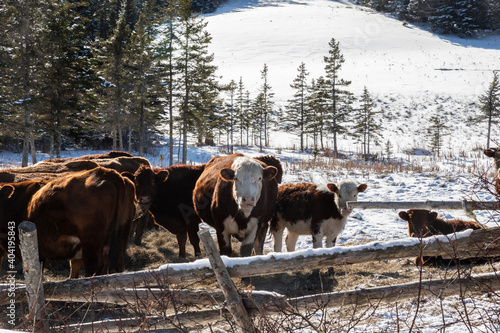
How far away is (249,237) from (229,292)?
336 cm

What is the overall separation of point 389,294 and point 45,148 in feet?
122

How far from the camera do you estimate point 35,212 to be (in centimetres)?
554

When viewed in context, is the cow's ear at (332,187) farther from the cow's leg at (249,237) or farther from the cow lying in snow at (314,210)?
the cow's leg at (249,237)

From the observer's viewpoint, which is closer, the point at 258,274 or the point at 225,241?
the point at 258,274

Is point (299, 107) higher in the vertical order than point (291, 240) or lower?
higher

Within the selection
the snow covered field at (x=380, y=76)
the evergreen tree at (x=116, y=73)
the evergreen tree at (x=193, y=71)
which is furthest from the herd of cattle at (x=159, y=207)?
the evergreen tree at (x=116, y=73)

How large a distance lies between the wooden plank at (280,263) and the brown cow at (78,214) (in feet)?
A: 4.61

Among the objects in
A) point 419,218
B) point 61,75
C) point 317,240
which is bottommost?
point 317,240

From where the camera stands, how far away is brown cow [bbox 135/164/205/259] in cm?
873

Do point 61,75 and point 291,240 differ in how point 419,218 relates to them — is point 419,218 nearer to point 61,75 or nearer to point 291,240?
point 291,240

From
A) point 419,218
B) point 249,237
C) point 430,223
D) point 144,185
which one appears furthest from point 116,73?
point 430,223

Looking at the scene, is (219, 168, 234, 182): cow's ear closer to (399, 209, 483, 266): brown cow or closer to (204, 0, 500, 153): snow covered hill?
(399, 209, 483, 266): brown cow

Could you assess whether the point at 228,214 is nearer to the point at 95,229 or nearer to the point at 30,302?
the point at 95,229

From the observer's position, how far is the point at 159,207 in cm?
912
